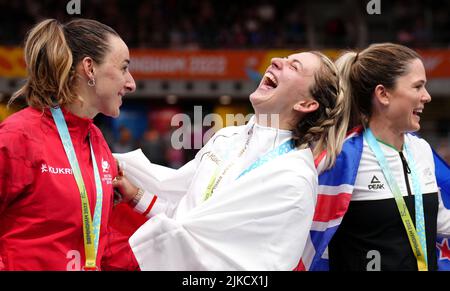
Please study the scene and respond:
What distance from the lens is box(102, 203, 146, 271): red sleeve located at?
3.18 meters

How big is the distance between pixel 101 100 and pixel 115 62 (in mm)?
172

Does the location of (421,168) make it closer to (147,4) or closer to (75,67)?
(75,67)

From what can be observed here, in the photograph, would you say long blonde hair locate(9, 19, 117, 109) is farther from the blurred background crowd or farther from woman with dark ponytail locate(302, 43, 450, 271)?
the blurred background crowd

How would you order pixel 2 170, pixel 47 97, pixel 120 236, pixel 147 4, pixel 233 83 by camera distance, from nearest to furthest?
pixel 2 170 < pixel 47 97 < pixel 120 236 < pixel 233 83 < pixel 147 4

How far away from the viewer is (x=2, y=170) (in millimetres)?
2748

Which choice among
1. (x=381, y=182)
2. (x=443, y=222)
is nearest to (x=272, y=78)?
(x=381, y=182)

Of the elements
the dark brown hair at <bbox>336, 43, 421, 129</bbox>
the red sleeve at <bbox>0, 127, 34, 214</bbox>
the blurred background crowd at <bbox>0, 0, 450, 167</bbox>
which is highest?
the dark brown hair at <bbox>336, 43, 421, 129</bbox>

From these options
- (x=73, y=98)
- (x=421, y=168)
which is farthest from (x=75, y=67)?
(x=421, y=168)

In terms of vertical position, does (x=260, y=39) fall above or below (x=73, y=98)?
below

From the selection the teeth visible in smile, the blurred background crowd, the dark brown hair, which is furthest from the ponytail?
the blurred background crowd

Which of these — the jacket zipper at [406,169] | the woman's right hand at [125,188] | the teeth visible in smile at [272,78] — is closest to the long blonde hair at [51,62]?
the woman's right hand at [125,188]

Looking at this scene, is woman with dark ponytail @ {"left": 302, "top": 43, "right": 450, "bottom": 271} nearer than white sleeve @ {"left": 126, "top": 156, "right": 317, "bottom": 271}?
No

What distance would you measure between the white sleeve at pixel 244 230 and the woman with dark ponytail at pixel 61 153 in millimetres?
288

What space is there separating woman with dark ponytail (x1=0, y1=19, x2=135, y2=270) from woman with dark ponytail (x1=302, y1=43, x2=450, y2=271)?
3.24 ft
